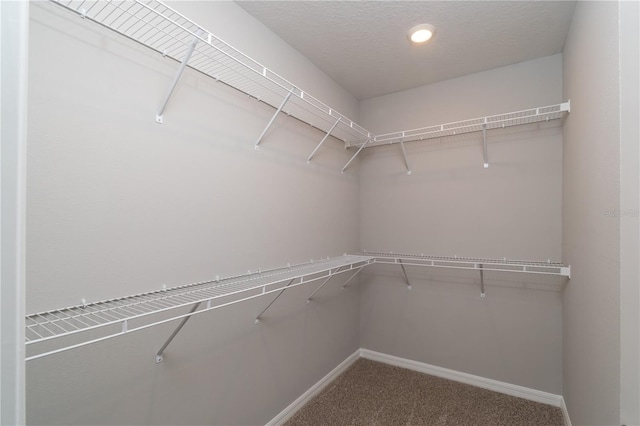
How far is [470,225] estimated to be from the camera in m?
2.23

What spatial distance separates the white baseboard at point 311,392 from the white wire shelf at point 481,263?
90 cm

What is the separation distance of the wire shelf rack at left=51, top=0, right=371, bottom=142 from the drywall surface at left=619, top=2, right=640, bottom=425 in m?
1.18

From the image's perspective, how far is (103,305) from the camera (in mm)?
1022

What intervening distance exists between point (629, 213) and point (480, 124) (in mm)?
1270

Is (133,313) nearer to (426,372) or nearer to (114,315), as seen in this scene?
(114,315)

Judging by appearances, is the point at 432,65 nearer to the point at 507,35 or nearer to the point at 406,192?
the point at 507,35

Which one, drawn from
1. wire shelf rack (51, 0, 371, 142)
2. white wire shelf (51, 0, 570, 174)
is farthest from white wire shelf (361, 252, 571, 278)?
wire shelf rack (51, 0, 371, 142)

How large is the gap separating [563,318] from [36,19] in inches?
115

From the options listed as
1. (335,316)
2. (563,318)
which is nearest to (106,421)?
(335,316)

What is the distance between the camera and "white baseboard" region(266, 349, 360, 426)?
5.91ft

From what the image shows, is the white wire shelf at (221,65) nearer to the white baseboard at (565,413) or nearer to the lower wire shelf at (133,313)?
the lower wire shelf at (133,313)

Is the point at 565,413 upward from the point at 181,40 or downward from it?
downward

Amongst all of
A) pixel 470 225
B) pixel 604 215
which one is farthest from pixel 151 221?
pixel 470 225

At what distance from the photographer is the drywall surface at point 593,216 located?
0.99m
